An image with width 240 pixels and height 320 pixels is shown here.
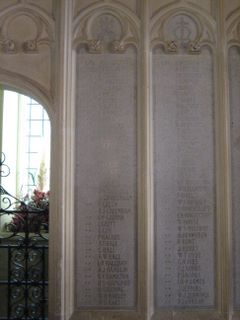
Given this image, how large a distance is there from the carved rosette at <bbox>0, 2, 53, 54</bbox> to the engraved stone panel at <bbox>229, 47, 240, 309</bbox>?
154cm

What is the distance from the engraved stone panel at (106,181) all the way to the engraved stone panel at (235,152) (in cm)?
80

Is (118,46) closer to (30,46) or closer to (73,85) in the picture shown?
(73,85)

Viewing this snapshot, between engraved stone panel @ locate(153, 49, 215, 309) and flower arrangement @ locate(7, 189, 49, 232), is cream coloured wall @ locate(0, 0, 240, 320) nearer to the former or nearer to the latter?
engraved stone panel @ locate(153, 49, 215, 309)

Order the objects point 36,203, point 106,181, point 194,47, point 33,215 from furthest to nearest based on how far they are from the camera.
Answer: point 36,203 → point 33,215 → point 194,47 → point 106,181

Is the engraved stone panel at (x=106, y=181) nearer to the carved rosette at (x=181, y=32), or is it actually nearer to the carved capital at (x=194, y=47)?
the carved rosette at (x=181, y=32)

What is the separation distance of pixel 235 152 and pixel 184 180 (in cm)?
48

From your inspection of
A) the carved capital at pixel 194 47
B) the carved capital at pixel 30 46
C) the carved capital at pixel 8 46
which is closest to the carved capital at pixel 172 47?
the carved capital at pixel 194 47

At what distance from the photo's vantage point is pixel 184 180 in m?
3.51

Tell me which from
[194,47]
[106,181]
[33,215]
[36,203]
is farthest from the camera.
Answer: [36,203]

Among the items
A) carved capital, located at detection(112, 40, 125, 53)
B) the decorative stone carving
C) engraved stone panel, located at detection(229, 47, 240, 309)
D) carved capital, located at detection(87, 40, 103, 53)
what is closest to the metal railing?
the decorative stone carving

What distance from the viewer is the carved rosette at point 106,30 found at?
3598 mm

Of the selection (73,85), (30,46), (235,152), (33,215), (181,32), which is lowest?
(33,215)

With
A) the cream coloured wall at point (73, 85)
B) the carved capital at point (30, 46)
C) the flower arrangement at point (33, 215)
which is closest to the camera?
the cream coloured wall at point (73, 85)

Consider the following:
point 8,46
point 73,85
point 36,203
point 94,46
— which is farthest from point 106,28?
point 36,203
